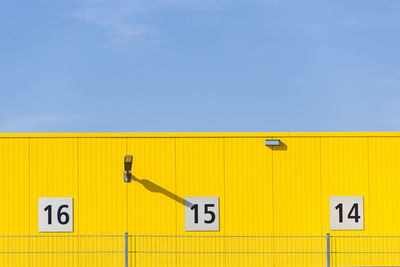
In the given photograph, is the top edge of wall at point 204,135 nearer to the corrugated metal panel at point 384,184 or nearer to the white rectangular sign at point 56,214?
the corrugated metal panel at point 384,184

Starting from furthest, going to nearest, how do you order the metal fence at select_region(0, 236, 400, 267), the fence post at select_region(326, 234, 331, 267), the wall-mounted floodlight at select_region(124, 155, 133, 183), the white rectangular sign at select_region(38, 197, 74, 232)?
the white rectangular sign at select_region(38, 197, 74, 232)
the metal fence at select_region(0, 236, 400, 267)
the wall-mounted floodlight at select_region(124, 155, 133, 183)
the fence post at select_region(326, 234, 331, 267)

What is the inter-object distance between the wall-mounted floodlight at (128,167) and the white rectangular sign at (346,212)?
588 cm

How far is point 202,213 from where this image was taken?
21.3 m

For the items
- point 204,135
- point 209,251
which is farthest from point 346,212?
point 204,135

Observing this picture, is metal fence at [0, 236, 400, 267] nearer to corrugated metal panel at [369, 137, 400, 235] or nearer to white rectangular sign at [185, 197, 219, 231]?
white rectangular sign at [185, 197, 219, 231]

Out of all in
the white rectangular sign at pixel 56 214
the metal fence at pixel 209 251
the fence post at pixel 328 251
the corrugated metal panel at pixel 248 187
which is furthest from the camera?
the white rectangular sign at pixel 56 214

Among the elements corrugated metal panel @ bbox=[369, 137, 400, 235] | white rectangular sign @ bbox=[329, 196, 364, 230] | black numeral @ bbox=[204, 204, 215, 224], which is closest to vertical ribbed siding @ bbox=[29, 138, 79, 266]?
black numeral @ bbox=[204, 204, 215, 224]

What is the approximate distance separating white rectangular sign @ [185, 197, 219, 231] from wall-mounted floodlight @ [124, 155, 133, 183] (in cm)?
179

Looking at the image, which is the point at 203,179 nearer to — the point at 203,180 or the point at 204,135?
the point at 203,180

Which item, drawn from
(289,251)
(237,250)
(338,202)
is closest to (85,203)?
(237,250)

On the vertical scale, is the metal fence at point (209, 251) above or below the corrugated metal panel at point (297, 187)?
below

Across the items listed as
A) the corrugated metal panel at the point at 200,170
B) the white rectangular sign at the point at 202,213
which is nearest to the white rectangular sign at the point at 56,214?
the corrugated metal panel at the point at 200,170

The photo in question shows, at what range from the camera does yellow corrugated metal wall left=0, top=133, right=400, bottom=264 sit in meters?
21.3

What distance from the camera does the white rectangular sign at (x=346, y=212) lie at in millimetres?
21344
